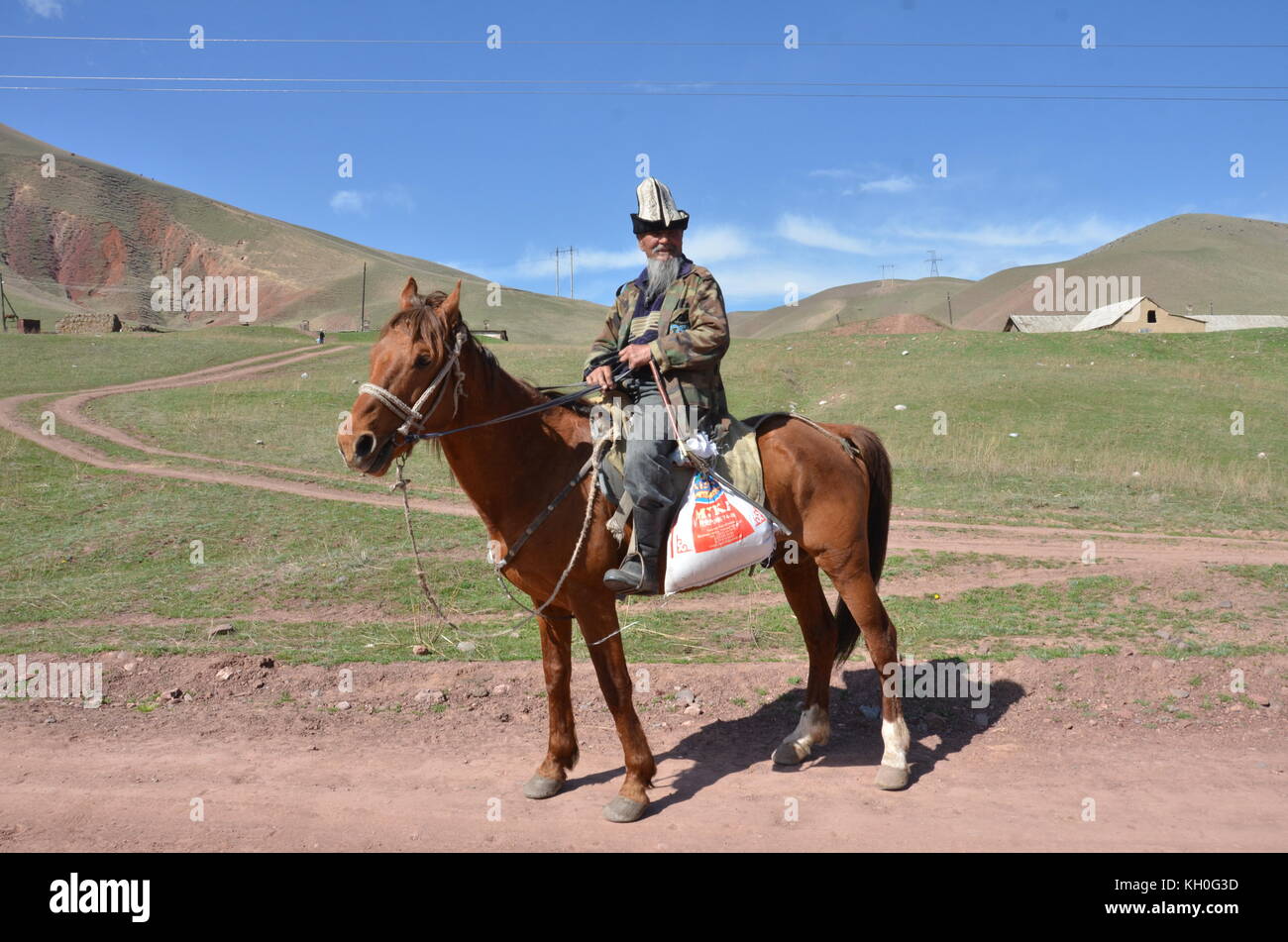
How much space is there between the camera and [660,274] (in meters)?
5.70

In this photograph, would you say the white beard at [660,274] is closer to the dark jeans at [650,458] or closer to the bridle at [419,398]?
the dark jeans at [650,458]

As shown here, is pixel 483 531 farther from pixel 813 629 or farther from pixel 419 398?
pixel 419 398

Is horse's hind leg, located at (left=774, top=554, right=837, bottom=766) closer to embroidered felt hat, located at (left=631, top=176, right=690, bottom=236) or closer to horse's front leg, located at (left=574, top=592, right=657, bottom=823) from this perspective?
horse's front leg, located at (left=574, top=592, right=657, bottom=823)

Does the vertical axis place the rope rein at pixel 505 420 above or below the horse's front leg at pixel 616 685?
above

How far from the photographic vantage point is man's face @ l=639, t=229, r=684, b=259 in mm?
5660

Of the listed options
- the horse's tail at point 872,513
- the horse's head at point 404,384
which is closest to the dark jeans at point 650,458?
the horse's head at point 404,384

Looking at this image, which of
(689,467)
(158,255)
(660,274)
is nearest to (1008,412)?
(660,274)

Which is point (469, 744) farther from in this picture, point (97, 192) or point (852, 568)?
point (97, 192)

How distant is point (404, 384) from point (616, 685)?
7.33ft

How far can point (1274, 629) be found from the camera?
8.38 m

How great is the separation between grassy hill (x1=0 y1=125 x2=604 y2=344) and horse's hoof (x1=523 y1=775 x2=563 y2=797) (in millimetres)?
110207

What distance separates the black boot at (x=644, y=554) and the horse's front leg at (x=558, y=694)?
58 centimetres

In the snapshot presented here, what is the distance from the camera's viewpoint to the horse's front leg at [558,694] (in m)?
5.67

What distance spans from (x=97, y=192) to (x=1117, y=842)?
162m
